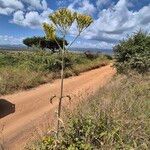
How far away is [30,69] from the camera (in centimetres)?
2180

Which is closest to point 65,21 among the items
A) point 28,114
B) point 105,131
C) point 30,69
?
point 105,131

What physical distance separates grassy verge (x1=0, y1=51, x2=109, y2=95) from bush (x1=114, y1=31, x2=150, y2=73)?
3.35 meters

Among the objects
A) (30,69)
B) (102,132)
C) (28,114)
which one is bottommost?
(30,69)

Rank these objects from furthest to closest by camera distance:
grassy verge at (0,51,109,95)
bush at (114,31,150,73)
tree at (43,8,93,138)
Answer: bush at (114,31,150,73)
grassy verge at (0,51,109,95)
tree at (43,8,93,138)

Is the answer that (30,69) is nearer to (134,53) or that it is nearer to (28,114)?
(134,53)

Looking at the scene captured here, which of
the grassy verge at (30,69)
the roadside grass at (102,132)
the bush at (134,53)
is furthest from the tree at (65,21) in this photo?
the bush at (134,53)

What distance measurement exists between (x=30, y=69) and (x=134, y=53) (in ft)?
20.8

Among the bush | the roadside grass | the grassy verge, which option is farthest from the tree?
the bush

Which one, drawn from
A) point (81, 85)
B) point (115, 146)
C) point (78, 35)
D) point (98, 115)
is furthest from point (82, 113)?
point (81, 85)

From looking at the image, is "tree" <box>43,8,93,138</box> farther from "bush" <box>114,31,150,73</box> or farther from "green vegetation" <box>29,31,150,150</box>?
"bush" <box>114,31,150,73</box>

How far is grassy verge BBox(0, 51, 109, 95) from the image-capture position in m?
16.9

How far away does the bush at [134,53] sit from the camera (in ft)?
71.2

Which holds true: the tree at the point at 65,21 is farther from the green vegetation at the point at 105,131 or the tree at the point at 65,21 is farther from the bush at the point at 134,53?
the bush at the point at 134,53

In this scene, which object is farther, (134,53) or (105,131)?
(134,53)
